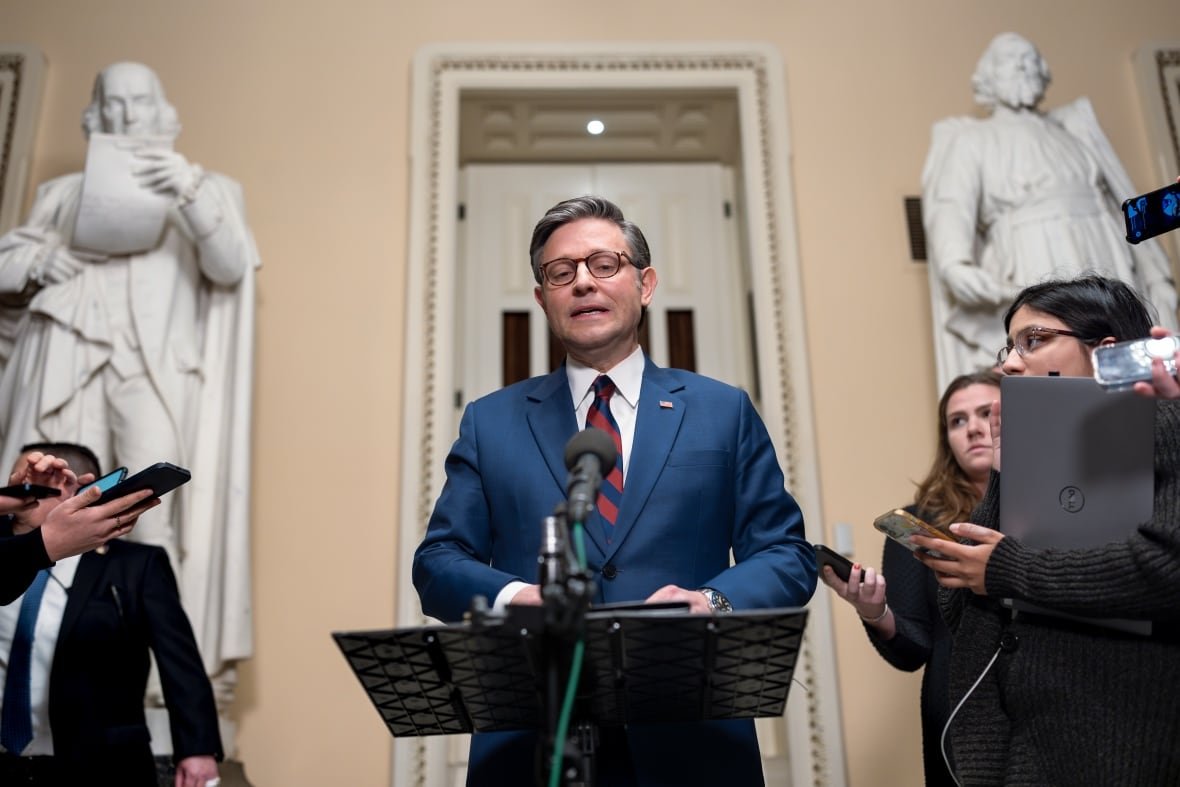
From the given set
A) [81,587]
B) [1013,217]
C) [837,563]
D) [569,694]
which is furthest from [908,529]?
[1013,217]

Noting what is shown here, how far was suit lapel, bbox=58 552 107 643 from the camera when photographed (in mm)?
2928

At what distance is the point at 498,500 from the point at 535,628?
66cm

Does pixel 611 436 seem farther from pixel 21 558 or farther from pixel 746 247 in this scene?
pixel 746 247

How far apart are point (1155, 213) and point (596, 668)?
45.1 inches

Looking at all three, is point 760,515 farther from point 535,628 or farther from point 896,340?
point 896,340

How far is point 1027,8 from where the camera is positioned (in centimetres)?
534

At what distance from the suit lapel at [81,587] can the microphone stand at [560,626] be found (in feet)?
6.35

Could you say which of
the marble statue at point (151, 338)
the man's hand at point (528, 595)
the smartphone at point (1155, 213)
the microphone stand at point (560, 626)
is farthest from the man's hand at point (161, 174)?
the smartphone at point (1155, 213)

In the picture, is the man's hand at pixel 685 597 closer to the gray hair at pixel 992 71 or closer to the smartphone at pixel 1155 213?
the smartphone at pixel 1155 213

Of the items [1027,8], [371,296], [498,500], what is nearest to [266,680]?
[371,296]

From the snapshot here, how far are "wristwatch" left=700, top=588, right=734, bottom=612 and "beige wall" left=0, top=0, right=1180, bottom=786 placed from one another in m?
2.60

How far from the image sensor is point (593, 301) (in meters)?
2.20

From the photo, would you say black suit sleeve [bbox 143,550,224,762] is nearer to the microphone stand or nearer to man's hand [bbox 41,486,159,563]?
man's hand [bbox 41,486,159,563]

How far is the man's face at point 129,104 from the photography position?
4.24m
